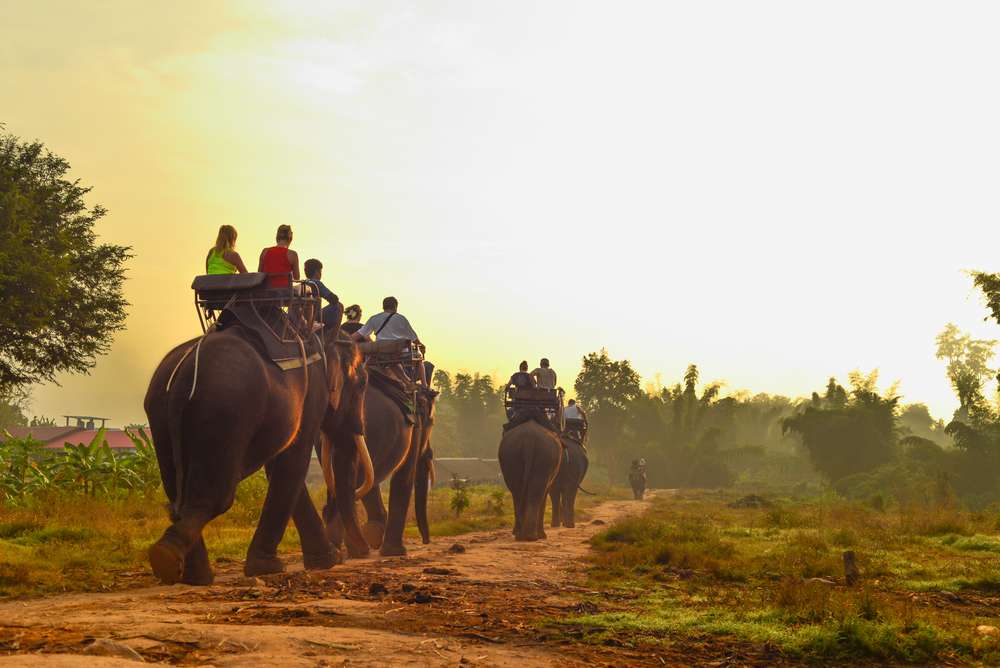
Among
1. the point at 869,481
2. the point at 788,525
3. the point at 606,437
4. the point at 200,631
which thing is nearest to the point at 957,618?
the point at 200,631

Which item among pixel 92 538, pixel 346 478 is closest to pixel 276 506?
pixel 346 478

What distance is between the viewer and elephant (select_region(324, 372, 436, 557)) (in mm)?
12594

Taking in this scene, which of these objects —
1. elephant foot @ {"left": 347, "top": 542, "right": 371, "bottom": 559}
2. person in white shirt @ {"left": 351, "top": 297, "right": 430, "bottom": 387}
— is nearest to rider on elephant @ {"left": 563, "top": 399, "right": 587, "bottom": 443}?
person in white shirt @ {"left": 351, "top": 297, "right": 430, "bottom": 387}

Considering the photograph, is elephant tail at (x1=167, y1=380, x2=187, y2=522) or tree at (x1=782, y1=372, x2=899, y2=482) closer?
elephant tail at (x1=167, y1=380, x2=187, y2=522)

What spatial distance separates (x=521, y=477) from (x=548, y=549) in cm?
188

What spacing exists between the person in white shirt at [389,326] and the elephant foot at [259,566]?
4566 mm

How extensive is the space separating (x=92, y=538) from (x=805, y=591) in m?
9.51

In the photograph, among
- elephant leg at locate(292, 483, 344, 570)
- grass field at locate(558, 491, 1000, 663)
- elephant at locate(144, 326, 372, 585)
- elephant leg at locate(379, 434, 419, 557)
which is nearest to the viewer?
grass field at locate(558, 491, 1000, 663)

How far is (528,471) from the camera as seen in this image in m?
16.3

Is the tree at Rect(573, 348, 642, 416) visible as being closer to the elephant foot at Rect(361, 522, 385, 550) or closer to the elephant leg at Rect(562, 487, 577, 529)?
the elephant leg at Rect(562, 487, 577, 529)

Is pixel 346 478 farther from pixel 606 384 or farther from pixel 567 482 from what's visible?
pixel 606 384

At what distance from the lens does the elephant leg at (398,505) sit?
517 inches

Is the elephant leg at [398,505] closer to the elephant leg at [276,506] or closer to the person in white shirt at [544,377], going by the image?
the elephant leg at [276,506]

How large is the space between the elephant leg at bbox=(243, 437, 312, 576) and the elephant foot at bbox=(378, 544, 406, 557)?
3.36m
